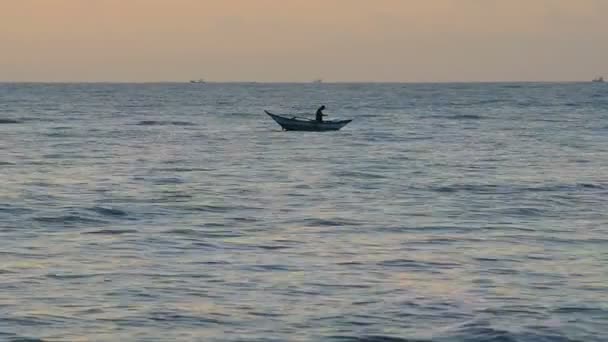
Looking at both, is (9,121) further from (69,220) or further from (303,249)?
(303,249)

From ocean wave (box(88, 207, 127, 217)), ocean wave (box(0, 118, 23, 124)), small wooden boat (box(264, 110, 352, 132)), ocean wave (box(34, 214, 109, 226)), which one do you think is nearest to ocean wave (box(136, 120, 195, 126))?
ocean wave (box(0, 118, 23, 124))

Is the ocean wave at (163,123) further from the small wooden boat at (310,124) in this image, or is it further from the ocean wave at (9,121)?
the small wooden boat at (310,124)

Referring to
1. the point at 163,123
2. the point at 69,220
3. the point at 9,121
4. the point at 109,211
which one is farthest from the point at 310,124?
the point at 69,220

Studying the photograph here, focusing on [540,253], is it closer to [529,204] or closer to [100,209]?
[529,204]

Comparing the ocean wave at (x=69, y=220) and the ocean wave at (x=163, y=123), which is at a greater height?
the ocean wave at (x=69, y=220)

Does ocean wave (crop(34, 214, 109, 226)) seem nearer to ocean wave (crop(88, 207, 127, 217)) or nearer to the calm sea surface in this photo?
the calm sea surface

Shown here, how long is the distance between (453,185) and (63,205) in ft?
44.4

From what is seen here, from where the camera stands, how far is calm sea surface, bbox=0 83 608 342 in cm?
1786

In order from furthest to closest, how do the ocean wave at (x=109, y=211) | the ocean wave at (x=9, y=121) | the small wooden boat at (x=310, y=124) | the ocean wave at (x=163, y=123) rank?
1. the ocean wave at (x=163, y=123)
2. the ocean wave at (x=9, y=121)
3. the small wooden boat at (x=310, y=124)
4. the ocean wave at (x=109, y=211)

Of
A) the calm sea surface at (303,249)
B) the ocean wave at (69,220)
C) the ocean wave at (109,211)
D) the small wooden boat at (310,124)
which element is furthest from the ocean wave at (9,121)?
the ocean wave at (69,220)

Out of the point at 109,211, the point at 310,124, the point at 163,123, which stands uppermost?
the point at 109,211

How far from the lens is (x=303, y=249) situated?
24844mm

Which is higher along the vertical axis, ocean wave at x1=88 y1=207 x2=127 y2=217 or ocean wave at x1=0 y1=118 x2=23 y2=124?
ocean wave at x1=88 y1=207 x2=127 y2=217

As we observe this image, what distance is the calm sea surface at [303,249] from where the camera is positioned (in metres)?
17.9
